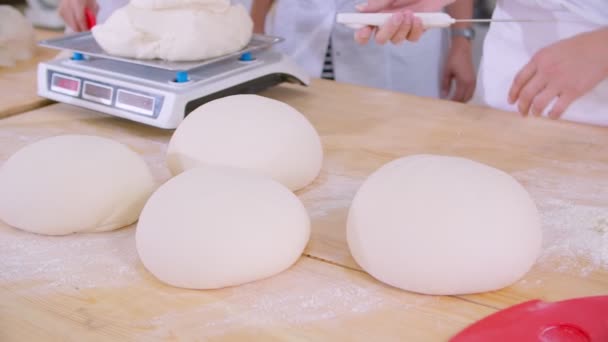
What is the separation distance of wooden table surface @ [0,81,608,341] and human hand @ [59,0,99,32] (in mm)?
779

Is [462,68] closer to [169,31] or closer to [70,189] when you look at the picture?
[169,31]

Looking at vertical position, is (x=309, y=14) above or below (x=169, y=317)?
above

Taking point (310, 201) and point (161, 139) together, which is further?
point (161, 139)

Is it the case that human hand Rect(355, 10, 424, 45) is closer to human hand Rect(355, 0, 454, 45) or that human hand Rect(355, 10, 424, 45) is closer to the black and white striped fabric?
human hand Rect(355, 0, 454, 45)

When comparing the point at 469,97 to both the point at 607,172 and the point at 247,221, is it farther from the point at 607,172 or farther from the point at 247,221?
the point at 247,221

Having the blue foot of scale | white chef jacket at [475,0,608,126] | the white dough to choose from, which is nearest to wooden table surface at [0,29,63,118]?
the white dough

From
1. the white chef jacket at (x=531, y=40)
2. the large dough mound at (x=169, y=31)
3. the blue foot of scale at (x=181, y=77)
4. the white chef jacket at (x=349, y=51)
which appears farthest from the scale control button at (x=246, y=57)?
the white chef jacket at (x=531, y=40)

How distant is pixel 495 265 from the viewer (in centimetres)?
84

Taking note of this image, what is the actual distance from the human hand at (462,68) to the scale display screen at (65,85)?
1.20 m

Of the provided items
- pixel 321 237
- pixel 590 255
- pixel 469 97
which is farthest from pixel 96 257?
pixel 469 97

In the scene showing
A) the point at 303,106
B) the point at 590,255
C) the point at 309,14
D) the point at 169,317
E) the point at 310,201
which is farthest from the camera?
the point at 309,14

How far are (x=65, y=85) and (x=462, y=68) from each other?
1.23m

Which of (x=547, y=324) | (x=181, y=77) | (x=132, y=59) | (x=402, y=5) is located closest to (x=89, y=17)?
(x=132, y=59)

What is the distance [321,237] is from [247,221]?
0.18 meters
